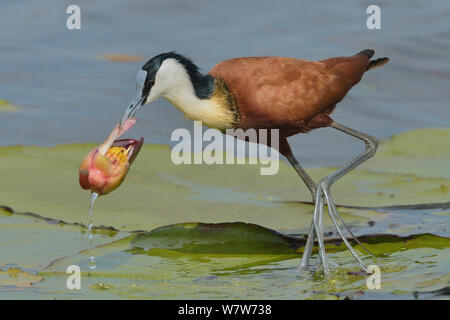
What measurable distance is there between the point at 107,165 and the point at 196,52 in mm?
6338

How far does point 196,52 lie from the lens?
38.9ft

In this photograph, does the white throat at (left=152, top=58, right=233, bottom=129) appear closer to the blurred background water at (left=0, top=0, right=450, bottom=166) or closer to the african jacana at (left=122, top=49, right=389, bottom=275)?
the african jacana at (left=122, top=49, right=389, bottom=275)

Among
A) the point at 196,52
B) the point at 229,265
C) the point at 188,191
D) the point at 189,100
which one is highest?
the point at 196,52

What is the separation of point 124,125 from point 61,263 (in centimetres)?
92

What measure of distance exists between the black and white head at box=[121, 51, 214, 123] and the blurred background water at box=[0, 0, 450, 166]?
2789 millimetres

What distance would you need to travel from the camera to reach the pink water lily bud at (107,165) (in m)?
5.62

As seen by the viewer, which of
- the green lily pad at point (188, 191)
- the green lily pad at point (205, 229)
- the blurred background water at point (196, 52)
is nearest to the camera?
the green lily pad at point (205, 229)

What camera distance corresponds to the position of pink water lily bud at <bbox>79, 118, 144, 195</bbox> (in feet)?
18.4

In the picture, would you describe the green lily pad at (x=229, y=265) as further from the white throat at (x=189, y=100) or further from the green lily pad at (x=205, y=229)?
the white throat at (x=189, y=100)

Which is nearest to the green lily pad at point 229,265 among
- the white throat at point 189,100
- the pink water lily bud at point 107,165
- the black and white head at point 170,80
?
the pink water lily bud at point 107,165

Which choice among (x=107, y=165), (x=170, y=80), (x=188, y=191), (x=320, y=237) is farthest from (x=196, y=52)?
(x=107, y=165)

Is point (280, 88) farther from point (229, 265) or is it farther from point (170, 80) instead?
point (229, 265)

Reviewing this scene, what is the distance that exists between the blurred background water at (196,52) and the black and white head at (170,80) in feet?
9.15

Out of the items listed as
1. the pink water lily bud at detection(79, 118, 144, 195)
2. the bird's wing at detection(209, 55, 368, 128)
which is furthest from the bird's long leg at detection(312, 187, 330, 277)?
the pink water lily bud at detection(79, 118, 144, 195)
